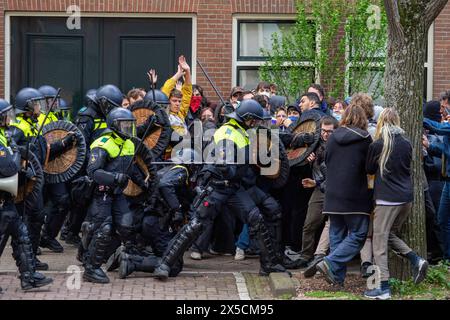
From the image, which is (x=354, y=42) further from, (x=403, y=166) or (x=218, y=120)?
(x=403, y=166)

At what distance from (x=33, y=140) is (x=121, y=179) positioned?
143 centimetres

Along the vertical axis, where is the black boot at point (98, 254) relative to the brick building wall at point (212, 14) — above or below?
below

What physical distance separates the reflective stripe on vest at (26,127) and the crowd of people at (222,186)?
0.02m

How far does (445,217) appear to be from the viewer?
1188 centimetres

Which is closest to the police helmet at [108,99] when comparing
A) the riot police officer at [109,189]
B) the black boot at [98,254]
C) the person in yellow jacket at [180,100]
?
the person in yellow jacket at [180,100]

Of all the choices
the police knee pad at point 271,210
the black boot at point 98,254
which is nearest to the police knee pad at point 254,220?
the police knee pad at point 271,210

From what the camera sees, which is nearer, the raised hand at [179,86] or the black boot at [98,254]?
the black boot at [98,254]

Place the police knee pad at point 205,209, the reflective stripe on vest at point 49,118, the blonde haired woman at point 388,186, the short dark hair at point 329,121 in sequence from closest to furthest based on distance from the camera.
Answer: the blonde haired woman at point 388,186 < the police knee pad at point 205,209 < the short dark hair at point 329,121 < the reflective stripe on vest at point 49,118

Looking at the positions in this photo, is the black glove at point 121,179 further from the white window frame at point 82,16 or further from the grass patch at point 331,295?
the white window frame at point 82,16

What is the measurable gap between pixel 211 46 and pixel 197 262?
5184 mm

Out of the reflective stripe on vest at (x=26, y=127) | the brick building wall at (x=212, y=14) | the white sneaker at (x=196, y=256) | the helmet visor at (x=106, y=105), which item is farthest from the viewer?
the brick building wall at (x=212, y=14)

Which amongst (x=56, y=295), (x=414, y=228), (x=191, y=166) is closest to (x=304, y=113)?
(x=191, y=166)

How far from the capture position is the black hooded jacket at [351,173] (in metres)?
10.0

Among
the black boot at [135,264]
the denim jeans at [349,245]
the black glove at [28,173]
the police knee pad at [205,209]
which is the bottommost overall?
the black boot at [135,264]
